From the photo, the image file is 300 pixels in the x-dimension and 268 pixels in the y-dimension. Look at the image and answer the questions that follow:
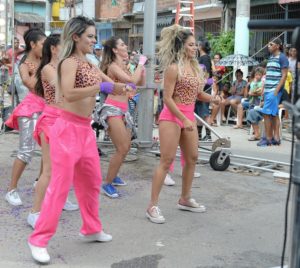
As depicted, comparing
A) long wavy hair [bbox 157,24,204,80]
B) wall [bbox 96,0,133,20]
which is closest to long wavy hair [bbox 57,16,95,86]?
long wavy hair [bbox 157,24,204,80]

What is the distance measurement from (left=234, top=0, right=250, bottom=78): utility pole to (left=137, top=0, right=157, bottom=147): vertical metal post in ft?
26.4

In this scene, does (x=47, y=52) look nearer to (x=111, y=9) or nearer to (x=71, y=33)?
(x=71, y=33)

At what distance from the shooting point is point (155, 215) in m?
5.29

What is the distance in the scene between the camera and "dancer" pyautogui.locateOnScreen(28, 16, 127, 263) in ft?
13.6

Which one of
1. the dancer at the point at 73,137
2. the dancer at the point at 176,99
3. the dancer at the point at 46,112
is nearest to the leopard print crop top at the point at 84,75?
the dancer at the point at 73,137

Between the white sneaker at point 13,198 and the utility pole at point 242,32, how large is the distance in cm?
1193

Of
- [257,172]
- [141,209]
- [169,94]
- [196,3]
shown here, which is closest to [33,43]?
[169,94]

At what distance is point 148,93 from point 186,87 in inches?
150

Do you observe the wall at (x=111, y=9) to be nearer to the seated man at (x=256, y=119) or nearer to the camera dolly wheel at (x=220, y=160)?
the seated man at (x=256, y=119)

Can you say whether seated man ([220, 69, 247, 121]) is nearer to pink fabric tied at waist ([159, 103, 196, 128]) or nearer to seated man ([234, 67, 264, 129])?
seated man ([234, 67, 264, 129])

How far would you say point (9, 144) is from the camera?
32.7ft

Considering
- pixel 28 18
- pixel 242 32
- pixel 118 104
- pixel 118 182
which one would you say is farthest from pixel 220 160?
pixel 28 18

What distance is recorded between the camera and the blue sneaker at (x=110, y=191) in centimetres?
622

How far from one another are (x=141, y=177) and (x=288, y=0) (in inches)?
405
